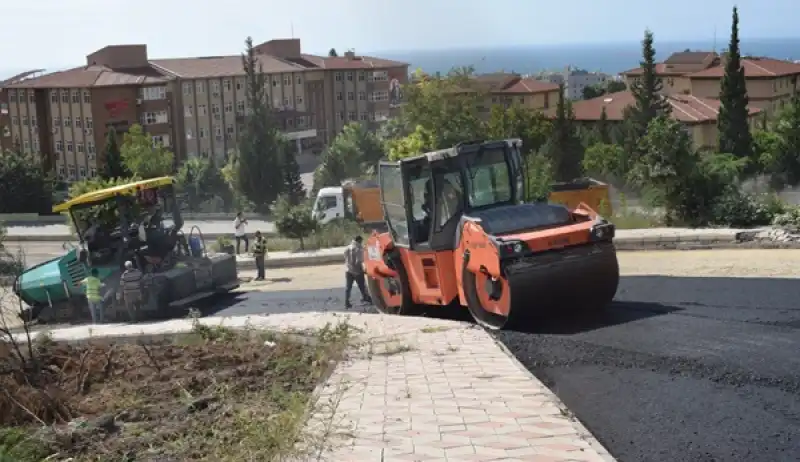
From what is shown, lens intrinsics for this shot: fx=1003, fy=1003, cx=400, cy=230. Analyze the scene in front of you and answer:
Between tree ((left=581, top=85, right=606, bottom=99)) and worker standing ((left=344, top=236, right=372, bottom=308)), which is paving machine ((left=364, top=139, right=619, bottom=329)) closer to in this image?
worker standing ((left=344, top=236, right=372, bottom=308))

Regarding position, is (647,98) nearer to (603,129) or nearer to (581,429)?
(603,129)

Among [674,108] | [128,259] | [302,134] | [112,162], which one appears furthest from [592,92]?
[128,259]

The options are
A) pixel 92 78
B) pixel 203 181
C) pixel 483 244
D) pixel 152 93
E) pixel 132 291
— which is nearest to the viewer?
pixel 483 244

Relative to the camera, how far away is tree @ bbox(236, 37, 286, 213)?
183 ft

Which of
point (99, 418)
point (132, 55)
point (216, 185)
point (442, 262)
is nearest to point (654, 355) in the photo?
point (442, 262)

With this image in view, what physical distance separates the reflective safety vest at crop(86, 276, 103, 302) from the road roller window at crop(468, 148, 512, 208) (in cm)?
644

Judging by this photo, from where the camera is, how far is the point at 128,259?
15.4 meters

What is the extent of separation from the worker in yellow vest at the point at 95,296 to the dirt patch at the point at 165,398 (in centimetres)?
464

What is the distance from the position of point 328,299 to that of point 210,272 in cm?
205

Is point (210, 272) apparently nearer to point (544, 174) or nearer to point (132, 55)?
point (544, 174)

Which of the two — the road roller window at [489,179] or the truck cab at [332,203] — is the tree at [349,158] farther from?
the road roller window at [489,179]

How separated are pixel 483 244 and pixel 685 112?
190 ft

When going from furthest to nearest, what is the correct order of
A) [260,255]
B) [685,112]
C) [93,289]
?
[685,112], [260,255], [93,289]

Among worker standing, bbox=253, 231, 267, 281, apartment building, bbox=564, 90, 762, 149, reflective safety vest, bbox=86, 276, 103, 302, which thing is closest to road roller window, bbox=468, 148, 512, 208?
reflective safety vest, bbox=86, 276, 103, 302
